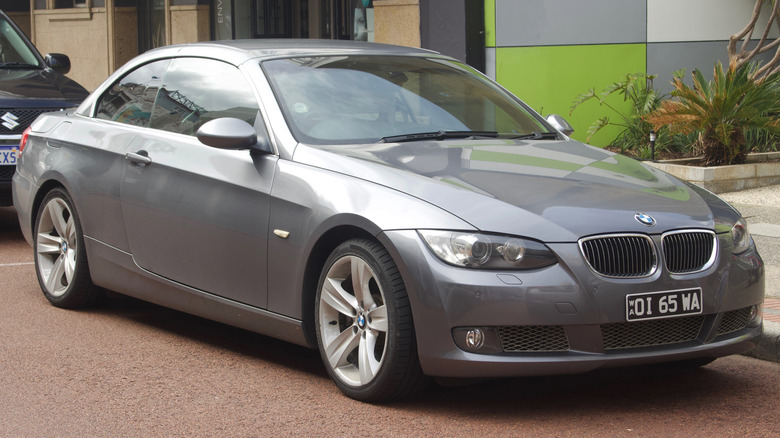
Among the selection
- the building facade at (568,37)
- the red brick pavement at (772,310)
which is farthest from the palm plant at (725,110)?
the red brick pavement at (772,310)

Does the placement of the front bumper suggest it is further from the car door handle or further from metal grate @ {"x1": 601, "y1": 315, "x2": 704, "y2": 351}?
the car door handle

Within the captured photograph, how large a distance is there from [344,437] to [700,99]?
26.5 feet

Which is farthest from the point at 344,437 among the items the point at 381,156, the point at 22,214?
the point at 22,214

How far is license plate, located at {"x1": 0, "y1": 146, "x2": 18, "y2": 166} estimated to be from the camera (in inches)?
379

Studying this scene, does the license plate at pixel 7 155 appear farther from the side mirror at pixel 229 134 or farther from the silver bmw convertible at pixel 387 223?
the side mirror at pixel 229 134

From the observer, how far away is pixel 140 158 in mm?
6133

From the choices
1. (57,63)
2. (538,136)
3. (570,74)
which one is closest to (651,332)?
(538,136)

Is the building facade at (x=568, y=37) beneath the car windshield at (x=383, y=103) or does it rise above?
above

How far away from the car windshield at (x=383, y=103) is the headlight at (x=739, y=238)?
55.5 inches

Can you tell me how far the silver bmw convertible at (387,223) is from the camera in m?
4.49

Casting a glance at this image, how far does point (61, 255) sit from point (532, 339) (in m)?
3.65

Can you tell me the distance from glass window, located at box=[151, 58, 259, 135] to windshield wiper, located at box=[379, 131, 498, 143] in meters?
0.72

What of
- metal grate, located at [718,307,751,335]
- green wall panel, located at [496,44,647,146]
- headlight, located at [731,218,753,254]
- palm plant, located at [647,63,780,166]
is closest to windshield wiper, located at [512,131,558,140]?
headlight, located at [731,218,753,254]

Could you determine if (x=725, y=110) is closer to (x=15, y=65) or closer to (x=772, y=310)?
(x=772, y=310)
